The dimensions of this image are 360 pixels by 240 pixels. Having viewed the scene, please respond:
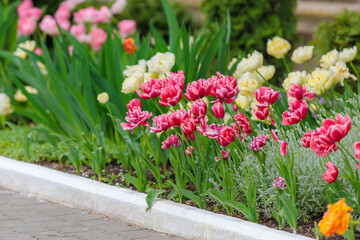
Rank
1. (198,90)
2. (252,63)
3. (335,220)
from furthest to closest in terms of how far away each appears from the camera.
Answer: (252,63) → (198,90) → (335,220)

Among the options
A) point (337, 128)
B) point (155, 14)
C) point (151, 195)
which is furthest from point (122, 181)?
point (155, 14)

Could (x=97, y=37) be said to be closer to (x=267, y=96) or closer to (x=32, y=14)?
(x=32, y=14)

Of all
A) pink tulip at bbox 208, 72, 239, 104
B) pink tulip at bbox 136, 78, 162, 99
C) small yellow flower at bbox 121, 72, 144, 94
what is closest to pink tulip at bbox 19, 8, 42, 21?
small yellow flower at bbox 121, 72, 144, 94

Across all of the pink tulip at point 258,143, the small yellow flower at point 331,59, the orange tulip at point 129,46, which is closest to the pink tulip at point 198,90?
the pink tulip at point 258,143

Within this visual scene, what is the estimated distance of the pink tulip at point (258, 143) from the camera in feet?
12.7

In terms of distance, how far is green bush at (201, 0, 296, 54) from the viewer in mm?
7609

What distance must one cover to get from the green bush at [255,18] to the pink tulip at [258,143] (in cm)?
380

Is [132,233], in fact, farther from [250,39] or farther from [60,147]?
[250,39]

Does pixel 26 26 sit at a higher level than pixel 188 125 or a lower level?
lower

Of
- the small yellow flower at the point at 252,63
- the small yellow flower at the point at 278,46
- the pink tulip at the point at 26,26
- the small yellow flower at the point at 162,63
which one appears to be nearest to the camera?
the small yellow flower at the point at 162,63

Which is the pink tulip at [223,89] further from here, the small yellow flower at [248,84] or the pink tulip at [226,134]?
the small yellow flower at [248,84]

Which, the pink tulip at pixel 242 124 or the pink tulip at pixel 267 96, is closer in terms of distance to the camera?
the pink tulip at pixel 267 96

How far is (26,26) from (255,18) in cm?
253

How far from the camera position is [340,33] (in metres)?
6.19
